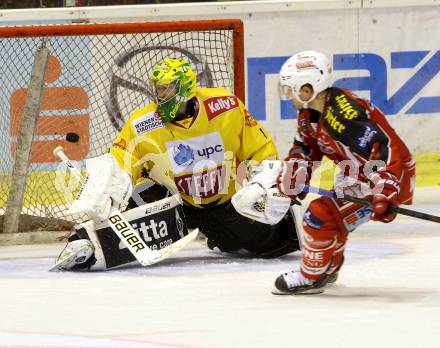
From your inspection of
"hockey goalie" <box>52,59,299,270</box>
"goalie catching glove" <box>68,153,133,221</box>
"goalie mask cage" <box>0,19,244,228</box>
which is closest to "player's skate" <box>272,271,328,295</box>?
"hockey goalie" <box>52,59,299,270</box>

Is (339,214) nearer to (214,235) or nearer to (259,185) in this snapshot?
(259,185)

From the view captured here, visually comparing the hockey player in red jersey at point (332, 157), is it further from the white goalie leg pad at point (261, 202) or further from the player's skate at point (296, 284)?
the white goalie leg pad at point (261, 202)

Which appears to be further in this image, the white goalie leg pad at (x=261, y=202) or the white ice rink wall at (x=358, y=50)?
the white ice rink wall at (x=358, y=50)

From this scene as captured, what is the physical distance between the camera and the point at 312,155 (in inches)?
196

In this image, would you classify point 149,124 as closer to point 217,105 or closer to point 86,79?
point 217,105

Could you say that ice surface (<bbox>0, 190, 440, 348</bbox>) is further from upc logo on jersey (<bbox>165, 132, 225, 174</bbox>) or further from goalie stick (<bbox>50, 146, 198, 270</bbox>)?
upc logo on jersey (<bbox>165, 132, 225, 174</bbox>)

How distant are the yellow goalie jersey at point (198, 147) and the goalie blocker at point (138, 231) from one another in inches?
5.3

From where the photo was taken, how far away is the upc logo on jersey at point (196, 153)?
5.85 metres

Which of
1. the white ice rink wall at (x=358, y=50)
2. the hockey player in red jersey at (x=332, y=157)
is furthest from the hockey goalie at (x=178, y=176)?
the white ice rink wall at (x=358, y=50)

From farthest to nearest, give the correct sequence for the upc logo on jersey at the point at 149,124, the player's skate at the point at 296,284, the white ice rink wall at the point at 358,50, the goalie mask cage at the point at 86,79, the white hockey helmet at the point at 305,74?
the white ice rink wall at the point at 358,50
the goalie mask cage at the point at 86,79
the upc logo on jersey at the point at 149,124
the player's skate at the point at 296,284
the white hockey helmet at the point at 305,74

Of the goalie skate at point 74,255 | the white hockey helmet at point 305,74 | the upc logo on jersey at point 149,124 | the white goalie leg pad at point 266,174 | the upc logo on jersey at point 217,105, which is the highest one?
the white hockey helmet at point 305,74

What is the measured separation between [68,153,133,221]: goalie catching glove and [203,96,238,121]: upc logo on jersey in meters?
0.49

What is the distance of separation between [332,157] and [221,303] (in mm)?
712

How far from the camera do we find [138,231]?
5746mm
